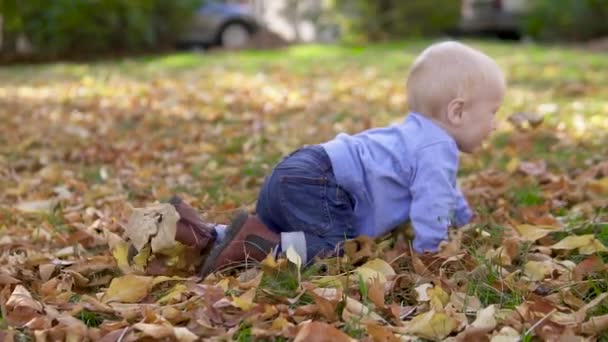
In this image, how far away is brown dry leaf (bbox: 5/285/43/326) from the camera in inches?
99.6

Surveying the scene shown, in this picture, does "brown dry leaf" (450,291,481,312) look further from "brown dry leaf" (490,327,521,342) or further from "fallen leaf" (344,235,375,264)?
"fallen leaf" (344,235,375,264)

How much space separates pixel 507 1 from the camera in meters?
17.2

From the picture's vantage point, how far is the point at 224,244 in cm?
304

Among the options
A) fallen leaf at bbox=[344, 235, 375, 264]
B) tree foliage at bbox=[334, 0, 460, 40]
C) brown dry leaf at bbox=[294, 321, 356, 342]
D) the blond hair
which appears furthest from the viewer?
tree foliage at bbox=[334, 0, 460, 40]

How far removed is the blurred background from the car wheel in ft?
0.06

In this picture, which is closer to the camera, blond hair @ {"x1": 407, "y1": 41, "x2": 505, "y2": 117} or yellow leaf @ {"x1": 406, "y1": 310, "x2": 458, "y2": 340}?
yellow leaf @ {"x1": 406, "y1": 310, "x2": 458, "y2": 340}

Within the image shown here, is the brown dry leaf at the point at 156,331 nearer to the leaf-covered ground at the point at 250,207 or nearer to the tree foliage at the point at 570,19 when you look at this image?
the leaf-covered ground at the point at 250,207

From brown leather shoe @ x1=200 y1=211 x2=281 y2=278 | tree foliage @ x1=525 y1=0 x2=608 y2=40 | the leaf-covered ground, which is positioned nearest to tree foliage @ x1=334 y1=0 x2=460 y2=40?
tree foliage @ x1=525 y1=0 x2=608 y2=40

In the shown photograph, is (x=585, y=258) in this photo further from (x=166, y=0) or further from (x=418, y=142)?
(x=166, y=0)

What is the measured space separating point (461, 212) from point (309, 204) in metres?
0.66

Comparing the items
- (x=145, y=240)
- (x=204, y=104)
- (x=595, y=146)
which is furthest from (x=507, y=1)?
(x=145, y=240)

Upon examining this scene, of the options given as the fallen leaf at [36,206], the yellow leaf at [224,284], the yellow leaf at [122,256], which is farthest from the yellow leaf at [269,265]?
the fallen leaf at [36,206]

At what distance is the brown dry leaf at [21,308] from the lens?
2529 millimetres

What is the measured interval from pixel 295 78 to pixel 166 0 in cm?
668
